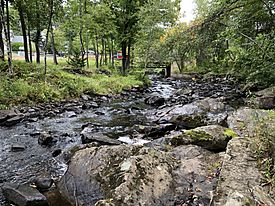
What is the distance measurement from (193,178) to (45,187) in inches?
114

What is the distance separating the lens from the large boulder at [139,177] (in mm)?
3787

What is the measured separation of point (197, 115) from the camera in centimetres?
959

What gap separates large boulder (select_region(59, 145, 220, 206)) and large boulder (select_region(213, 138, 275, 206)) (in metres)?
0.52

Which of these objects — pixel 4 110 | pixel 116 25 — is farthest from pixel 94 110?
pixel 116 25

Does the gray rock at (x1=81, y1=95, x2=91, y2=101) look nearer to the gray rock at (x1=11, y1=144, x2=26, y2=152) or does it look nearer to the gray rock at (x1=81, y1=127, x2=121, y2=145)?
the gray rock at (x1=81, y1=127, x2=121, y2=145)

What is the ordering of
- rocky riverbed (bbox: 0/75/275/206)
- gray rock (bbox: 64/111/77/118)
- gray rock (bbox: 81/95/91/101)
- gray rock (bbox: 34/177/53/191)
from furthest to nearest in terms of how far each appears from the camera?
gray rock (bbox: 81/95/91/101), gray rock (bbox: 64/111/77/118), gray rock (bbox: 34/177/53/191), rocky riverbed (bbox: 0/75/275/206)

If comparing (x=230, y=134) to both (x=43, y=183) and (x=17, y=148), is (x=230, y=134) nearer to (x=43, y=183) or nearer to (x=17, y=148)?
(x=43, y=183)

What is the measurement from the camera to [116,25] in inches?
992

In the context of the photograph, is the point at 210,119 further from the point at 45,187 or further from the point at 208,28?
the point at 45,187

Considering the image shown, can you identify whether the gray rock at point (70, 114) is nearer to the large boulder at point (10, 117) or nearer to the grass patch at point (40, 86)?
the large boulder at point (10, 117)

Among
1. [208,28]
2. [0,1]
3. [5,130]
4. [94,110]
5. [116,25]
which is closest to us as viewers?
[5,130]

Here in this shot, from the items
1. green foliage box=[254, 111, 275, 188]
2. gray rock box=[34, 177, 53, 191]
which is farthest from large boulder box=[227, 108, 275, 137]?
gray rock box=[34, 177, 53, 191]

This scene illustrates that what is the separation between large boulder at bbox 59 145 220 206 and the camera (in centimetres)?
379

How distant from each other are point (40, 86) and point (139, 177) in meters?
11.4
